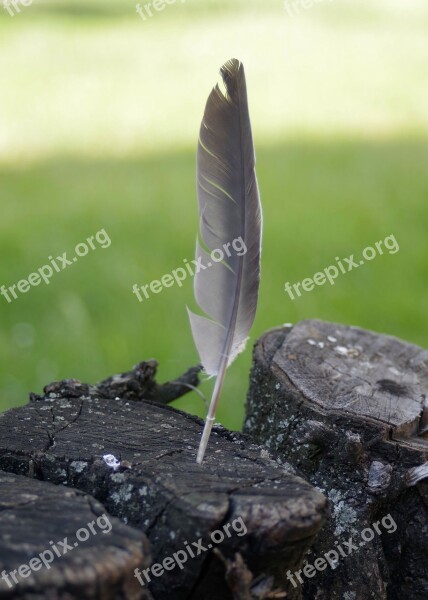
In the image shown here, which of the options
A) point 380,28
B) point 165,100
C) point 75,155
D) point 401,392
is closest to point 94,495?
point 401,392

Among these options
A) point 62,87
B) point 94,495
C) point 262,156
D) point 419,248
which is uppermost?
point 62,87

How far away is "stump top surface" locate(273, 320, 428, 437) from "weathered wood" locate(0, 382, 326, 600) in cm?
36

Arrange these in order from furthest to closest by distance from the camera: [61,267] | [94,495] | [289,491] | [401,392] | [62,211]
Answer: [62,211] < [61,267] < [401,392] < [94,495] < [289,491]

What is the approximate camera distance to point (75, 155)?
688 centimetres

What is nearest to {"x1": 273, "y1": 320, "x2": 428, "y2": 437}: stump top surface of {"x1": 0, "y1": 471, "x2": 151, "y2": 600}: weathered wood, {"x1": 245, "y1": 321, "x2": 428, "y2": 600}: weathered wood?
{"x1": 245, "y1": 321, "x2": 428, "y2": 600}: weathered wood

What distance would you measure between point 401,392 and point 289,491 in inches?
31.0

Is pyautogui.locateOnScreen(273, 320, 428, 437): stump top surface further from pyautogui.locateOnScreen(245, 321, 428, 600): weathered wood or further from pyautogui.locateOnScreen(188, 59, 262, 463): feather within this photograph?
pyautogui.locateOnScreen(188, 59, 262, 463): feather

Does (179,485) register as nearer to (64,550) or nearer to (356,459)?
(64,550)

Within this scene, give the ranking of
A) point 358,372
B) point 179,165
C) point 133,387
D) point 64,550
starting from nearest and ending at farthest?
point 64,550, point 133,387, point 358,372, point 179,165

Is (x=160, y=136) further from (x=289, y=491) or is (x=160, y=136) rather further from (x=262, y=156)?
(x=289, y=491)

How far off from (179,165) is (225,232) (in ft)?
16.5

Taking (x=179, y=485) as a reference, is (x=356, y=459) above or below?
below

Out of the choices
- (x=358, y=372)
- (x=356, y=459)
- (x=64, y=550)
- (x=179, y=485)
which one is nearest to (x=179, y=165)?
(x=358, y=372)

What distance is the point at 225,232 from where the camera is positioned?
64.4 inches
